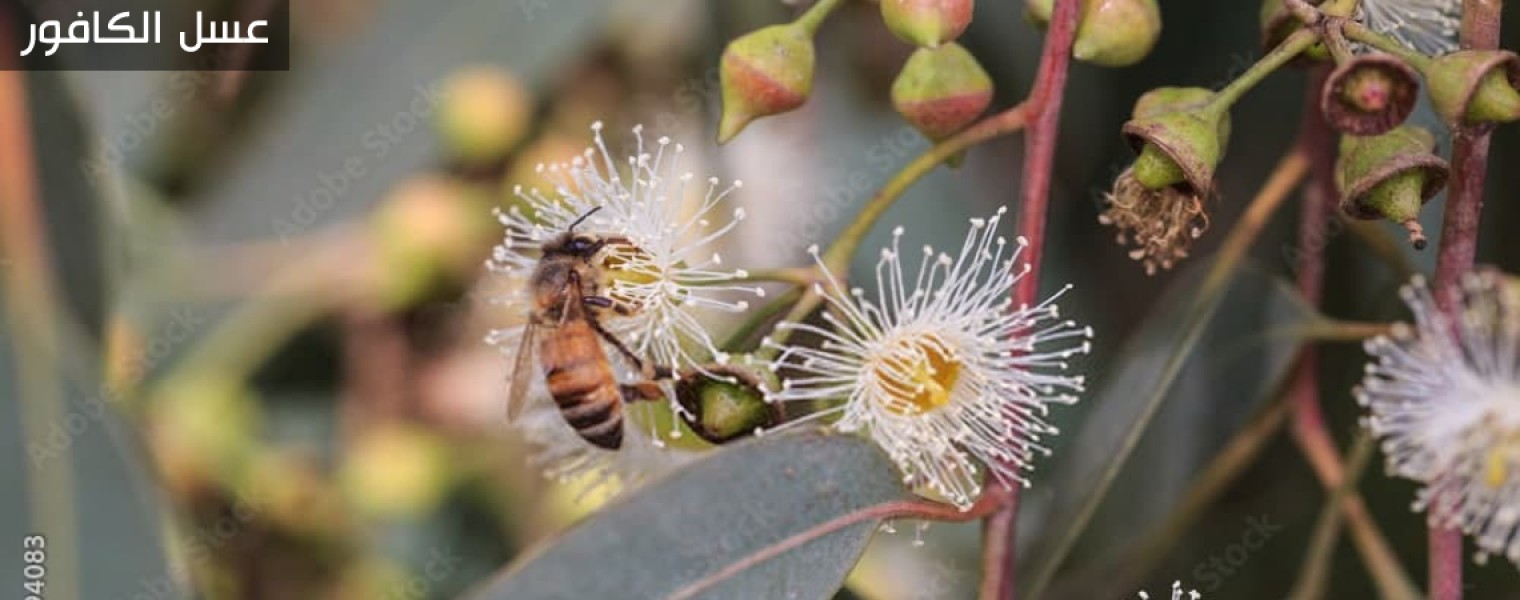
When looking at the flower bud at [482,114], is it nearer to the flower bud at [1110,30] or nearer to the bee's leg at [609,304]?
the bee's leg at [609,304]

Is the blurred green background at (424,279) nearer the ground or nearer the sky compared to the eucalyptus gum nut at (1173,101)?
nearer the ground

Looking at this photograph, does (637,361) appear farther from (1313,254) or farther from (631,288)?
(1313,254)

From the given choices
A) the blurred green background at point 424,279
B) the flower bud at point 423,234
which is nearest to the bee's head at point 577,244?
the blurred green background at point 424,279
